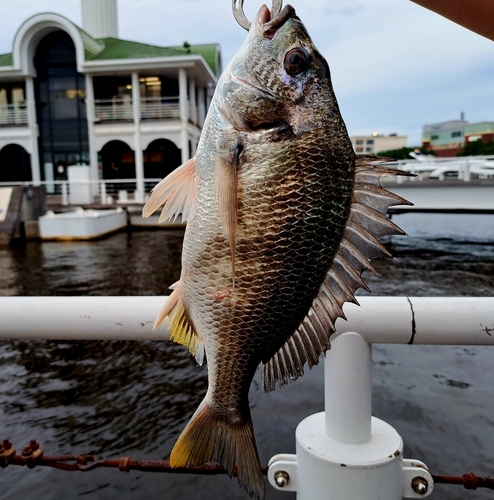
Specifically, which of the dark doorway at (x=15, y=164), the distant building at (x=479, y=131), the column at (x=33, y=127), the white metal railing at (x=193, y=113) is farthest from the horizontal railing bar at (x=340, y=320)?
the distant building at (x=479, y=131)

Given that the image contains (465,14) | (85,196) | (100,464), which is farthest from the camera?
(85,196)

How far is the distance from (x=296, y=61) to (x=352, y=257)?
49cm

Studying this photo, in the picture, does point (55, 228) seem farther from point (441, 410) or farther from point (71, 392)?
point (441, 410)

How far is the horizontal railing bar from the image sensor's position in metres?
1.46

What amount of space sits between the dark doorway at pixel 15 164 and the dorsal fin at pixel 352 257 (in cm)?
3051

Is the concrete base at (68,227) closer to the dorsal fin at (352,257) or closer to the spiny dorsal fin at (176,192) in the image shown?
the spiny dorsal fin at (176,192)

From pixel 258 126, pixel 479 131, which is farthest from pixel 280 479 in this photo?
pixel 479 131

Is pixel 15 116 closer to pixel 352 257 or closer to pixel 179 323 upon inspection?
pixel 179 323

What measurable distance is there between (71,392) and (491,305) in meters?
5.25

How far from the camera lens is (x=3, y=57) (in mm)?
28406

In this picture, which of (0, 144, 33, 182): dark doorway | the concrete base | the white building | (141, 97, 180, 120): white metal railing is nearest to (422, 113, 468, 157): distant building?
the white building

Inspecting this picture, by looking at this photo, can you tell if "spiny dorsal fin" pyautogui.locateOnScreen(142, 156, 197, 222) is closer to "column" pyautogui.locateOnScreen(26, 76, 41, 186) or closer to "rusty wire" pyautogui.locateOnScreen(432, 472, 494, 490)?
"rusty wire" pyautogui.locateOnScreen(432, 472, 494, 490)

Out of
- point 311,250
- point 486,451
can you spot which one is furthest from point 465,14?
point 486,451

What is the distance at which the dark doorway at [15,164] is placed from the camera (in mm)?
28500
